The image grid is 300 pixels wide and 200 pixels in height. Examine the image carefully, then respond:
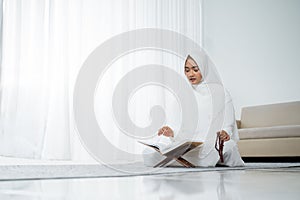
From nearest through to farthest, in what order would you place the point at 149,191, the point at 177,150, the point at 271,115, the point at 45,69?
the point at 149,191 < the point at 177,150 < the point at 45,69 < the point at 271,115

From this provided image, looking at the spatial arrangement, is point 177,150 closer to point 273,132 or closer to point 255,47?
point 273,132

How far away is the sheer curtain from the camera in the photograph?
3488mm

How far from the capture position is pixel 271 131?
3846mm

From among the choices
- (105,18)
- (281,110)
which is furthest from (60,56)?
(281,110)

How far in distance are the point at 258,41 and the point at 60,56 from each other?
104 inches

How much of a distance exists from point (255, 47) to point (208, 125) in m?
2.84

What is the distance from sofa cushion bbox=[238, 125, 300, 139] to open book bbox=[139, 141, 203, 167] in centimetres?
167

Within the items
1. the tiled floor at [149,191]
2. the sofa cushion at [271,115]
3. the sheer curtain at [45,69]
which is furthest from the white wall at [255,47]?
the tiled floor at [149,191]

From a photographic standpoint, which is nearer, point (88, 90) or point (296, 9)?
point (88, 90)

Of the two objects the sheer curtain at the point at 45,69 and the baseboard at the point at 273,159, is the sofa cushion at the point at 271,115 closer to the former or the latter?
the baseboard at the point at 273,159

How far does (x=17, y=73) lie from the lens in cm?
357

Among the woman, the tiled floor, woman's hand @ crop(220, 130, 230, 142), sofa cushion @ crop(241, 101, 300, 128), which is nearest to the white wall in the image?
sofa cushion @ crop(241, 101, 300, 128)

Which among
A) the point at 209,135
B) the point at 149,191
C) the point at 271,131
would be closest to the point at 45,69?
the point at 209,135

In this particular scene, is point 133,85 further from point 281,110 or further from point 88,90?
point 281,110
